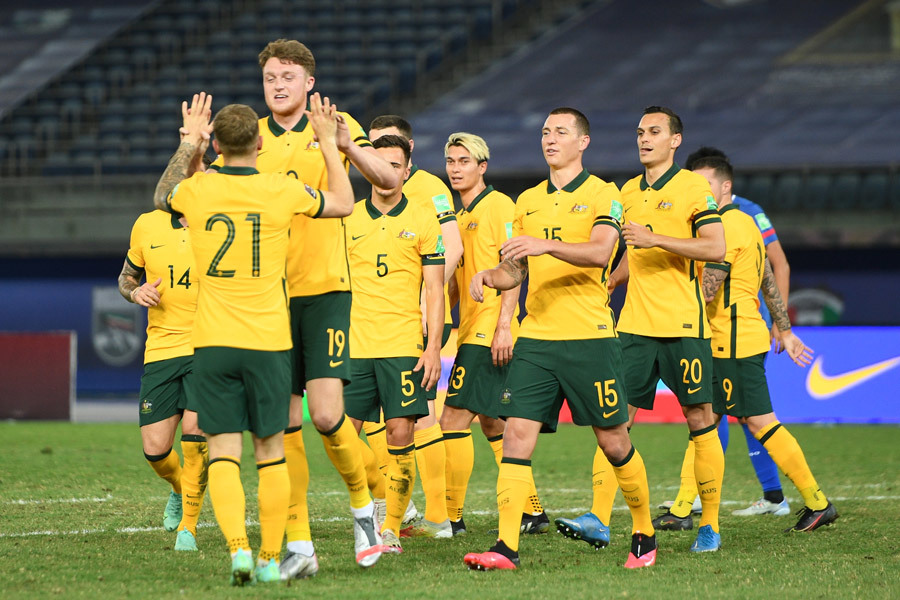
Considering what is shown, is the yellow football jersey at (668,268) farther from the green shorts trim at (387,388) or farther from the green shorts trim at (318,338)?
the green shorts trim at (318,338)

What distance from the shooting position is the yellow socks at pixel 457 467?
273 inches

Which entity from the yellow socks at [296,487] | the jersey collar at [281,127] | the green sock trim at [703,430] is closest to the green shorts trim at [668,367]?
the green sock trim at [703,430]

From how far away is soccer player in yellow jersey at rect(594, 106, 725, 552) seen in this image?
20.7 ft

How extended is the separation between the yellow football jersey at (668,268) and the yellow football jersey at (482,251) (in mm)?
831

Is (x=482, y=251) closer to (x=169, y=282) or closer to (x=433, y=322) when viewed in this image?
(x=433, y=322)

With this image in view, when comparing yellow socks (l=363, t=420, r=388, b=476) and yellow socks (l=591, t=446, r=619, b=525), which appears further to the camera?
yellow socks (l=363, t=420, r=388, b=476)

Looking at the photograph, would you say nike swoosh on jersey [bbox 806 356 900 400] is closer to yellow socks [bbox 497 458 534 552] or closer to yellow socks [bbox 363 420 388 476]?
yellow socks [bbox 363 420 388 476]

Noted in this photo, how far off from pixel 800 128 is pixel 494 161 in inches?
218

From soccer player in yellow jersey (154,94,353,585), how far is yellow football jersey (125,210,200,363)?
5.55ft

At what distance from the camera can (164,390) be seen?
6688mm

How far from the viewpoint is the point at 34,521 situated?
23.2 ft

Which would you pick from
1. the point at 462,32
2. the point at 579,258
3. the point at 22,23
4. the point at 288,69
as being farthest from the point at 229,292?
the point at 22,23

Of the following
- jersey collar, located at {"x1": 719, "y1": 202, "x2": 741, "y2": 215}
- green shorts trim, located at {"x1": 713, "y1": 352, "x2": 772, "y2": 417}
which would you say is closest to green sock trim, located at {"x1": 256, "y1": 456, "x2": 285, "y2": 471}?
green shorts trim, located at {"x1": 713, "y1": 352, "x2": 772, "y2": 417}

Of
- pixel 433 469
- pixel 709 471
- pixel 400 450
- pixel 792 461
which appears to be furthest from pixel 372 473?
pixel 792 461
